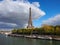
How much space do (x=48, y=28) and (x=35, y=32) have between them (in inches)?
569

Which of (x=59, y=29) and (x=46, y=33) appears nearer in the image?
(x=59, y=29)

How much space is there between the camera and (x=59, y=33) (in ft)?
398

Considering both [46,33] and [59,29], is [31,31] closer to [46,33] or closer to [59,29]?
[46,33]

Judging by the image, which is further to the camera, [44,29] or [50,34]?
[44,29]

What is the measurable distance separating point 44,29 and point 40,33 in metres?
4.33

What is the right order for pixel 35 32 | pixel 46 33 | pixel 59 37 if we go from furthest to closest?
pixel 35 32 → pixel 46 33 → pixel 59 37

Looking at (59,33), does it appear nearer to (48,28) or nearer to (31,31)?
(48,28)

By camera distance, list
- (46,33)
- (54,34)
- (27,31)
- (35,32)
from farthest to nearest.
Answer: (27,31)
(35,32)
(46,33)
(54,34)

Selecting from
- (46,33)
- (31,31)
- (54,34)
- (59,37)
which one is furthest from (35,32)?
(59,37)

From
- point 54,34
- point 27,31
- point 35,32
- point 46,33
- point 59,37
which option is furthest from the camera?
point 27,31

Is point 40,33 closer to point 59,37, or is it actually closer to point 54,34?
point 54,34

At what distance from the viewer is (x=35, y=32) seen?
15525 centimetres

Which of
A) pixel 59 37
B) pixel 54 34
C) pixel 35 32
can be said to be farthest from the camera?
pixel 35 32

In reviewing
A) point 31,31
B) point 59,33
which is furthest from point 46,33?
point 31,31
